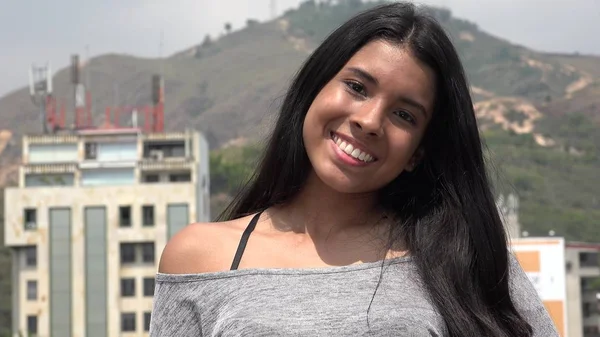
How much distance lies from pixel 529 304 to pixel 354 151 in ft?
1.89

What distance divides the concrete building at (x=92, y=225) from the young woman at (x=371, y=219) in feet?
184

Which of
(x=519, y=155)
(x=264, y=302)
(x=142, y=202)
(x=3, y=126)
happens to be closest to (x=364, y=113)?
(x=264, y=302)

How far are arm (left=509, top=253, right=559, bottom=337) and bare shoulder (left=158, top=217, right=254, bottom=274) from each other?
27.1 inches

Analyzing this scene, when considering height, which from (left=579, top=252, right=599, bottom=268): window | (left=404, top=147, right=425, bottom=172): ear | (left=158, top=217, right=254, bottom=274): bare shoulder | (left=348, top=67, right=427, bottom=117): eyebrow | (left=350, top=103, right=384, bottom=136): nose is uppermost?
(left=348, top=67, right=427, bottom=117): eyebrow

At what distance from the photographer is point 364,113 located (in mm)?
3707

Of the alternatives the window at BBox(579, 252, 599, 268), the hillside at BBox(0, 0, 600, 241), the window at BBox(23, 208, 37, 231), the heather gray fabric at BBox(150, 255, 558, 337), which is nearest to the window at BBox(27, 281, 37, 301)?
the window at BBox(23, 208, 37, 231)

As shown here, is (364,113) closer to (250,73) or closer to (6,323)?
(6,323)

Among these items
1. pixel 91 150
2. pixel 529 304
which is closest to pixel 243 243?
pixel 529 304

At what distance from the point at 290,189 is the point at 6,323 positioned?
79115 mm

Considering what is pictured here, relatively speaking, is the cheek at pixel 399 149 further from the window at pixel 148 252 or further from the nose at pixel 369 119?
the window at pixel 148 252

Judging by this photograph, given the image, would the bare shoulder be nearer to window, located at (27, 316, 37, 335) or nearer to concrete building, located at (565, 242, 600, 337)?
window, located at (27, 316, 37, 335)

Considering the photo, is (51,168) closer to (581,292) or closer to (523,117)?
(581,292)

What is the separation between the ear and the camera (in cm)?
387

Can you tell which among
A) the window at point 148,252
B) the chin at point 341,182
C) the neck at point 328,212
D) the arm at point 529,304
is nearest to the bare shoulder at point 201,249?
the neck at point 328,212
